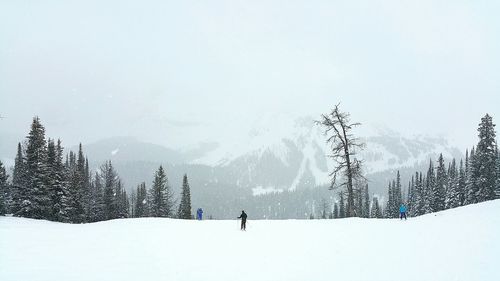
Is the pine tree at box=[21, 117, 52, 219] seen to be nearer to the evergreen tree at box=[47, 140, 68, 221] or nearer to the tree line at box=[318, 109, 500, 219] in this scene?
the evergreen tree at box=[47, 140, 68, 221]

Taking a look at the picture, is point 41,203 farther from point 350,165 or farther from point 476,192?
Result: point 476,192

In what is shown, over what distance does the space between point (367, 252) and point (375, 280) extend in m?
4.44

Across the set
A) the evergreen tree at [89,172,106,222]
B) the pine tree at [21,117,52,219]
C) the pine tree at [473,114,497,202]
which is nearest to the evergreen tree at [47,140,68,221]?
the pine tree at [21,117,52,219]

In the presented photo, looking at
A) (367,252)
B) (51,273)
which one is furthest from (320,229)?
(51,273)

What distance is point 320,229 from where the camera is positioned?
28.8 m

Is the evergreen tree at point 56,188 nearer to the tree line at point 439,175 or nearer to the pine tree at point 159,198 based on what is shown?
the pine tree at point 159,198

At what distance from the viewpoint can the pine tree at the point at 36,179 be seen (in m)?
43.0

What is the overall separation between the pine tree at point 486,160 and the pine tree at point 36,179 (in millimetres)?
61708

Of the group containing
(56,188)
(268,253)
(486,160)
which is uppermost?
(486,160)

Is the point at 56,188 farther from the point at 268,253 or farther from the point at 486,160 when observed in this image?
the point at 486,160

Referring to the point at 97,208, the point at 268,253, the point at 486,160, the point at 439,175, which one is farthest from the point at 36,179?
the point at 439,175

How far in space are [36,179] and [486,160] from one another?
64.4 m

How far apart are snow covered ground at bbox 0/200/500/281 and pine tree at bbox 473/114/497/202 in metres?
37.2

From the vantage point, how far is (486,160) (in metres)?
60.6
